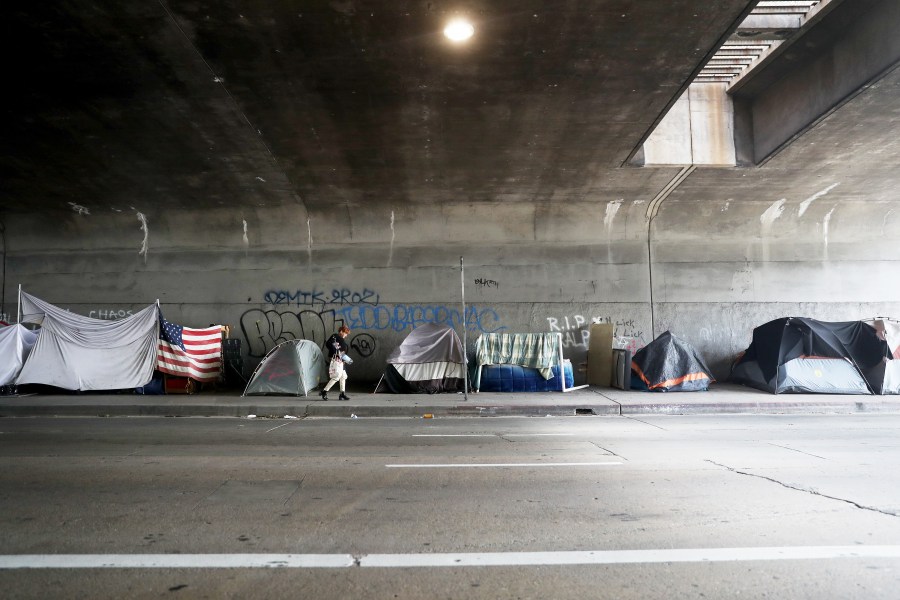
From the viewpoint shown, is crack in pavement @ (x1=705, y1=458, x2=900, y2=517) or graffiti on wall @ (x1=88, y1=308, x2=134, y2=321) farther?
graffiti on wall @ (x1=88, y1=308, x2=134, y2=321)

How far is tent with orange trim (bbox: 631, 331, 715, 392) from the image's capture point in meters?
15.4

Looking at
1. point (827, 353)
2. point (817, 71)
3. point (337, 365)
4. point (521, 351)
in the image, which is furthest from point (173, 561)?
point (827, 353)

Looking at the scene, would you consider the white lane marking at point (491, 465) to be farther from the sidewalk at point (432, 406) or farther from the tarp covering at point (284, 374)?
the tarp covering at point (284, 374)

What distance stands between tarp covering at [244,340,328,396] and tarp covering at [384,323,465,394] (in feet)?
7.23

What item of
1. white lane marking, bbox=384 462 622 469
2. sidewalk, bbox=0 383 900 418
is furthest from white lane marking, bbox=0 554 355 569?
sidewalk, bbox=0 383 900 418

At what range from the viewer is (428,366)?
15.7 metres

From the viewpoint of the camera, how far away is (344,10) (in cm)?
969

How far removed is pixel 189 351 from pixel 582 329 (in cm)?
1118

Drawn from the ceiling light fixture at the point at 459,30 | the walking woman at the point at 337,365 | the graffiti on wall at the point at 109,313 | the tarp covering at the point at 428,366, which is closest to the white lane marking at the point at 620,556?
the ceiling light fixture at the point at 459,30

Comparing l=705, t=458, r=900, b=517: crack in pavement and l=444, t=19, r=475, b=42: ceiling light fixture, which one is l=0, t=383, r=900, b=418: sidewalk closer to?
l=705, t=458, r=900, b=517: crack in pavement

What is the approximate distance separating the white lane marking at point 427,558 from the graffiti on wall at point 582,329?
562 inches

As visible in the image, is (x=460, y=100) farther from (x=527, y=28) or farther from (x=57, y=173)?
(x=57, y=173)

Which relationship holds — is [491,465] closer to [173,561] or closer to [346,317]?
[173,561]

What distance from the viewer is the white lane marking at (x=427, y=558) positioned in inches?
153
